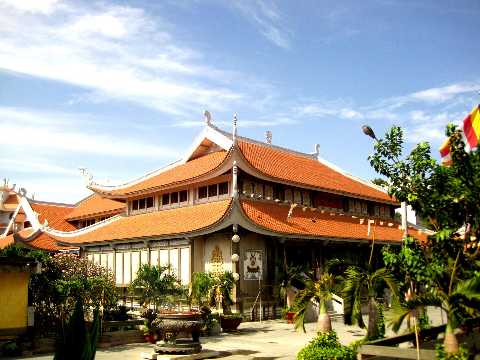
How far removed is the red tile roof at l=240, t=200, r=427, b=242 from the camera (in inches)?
933

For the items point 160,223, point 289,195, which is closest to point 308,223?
point 289,195

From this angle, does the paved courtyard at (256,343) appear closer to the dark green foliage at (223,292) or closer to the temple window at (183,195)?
the dark green foliage at (223,292)

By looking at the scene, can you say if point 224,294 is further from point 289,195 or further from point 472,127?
point 472,127

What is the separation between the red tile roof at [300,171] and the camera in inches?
1086

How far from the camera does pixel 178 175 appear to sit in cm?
2842

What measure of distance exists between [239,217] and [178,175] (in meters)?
7.66

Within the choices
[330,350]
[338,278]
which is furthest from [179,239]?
[330,350]

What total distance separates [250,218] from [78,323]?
52.2 ft

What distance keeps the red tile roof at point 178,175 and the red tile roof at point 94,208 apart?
3.46 m

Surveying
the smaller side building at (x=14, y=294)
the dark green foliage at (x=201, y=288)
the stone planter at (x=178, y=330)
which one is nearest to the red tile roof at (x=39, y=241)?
the dark green foliage at (x=201, y=288)

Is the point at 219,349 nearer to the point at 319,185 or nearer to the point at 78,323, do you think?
the point at 78,323

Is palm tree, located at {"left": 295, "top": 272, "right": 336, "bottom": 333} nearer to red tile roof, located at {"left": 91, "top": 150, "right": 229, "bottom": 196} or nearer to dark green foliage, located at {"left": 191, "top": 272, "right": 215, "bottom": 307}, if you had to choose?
dark green foliage, located at {"left": 191, "top": 272, "right": 215, "bottom": 307}

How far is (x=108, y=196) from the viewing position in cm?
3195

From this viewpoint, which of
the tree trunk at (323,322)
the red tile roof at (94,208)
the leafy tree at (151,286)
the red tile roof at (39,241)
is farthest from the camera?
the red tile roof at (94,208)
